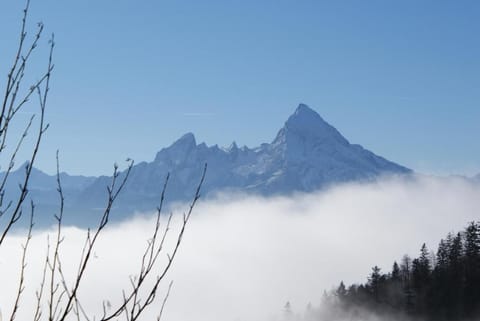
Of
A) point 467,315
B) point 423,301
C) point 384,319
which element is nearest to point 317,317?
point 384,319

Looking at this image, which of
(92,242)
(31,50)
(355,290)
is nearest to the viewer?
(92,242)

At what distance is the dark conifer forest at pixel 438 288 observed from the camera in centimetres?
7200

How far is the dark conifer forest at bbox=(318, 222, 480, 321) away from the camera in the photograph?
7200 centimetres

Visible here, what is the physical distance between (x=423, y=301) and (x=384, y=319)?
10.8m

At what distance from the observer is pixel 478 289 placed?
71.0m

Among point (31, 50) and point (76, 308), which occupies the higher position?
point (31, 50)

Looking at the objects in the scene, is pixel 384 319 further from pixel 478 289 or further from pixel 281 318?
pixel 281 318

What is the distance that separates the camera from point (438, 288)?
7675 centimetres

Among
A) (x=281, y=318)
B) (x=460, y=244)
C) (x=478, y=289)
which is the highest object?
(x=460, y=244)

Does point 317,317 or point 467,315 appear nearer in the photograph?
point 467,315

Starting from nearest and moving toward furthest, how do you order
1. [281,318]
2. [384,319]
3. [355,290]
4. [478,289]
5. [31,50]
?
[31,50]
[478,289]
[384,319]
[355,290]
[281,318]

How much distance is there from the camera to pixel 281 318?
113562mm

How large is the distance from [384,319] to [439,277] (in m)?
15.6

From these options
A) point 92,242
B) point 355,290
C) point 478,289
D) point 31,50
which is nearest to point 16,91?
point 31,50
